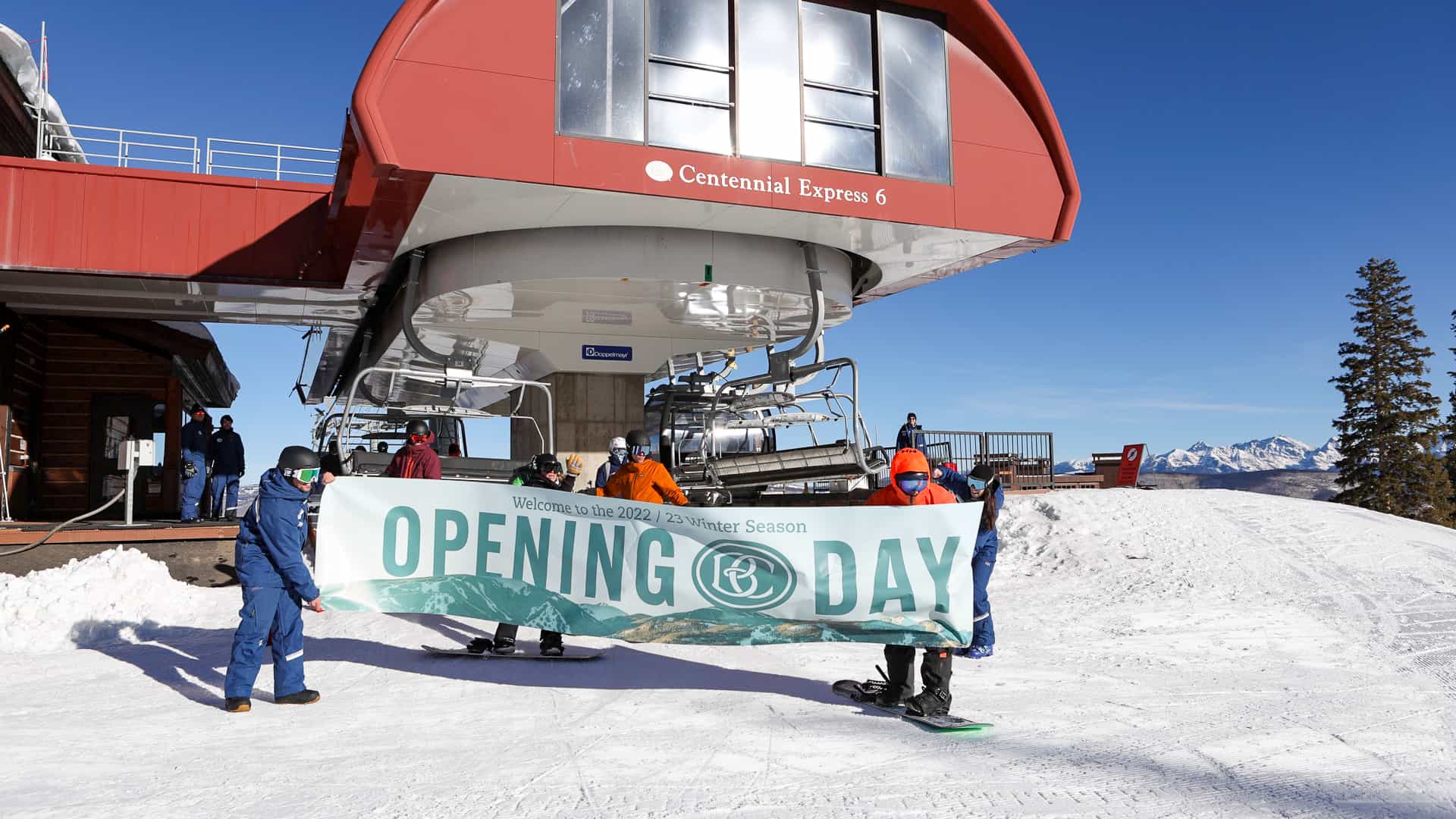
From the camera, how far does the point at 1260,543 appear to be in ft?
45.8

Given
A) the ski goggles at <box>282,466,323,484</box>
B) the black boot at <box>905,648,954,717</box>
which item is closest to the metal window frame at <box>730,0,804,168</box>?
the ski goggles at <box>282,466,323,484</box>

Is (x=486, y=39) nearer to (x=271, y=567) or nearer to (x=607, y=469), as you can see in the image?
(x=607, y=469)

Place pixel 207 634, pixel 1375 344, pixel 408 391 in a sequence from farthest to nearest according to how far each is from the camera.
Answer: pixel 1375 344 → pixel 408 391 → pixel 207 634

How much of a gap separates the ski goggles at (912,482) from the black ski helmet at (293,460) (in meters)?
3.85

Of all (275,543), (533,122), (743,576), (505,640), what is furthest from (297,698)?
(533,122)

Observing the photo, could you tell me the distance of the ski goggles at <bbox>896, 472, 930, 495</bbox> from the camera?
20.7ft

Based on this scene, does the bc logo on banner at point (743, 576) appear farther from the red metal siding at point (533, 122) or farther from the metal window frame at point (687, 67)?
the metal window frame at point (687, 67)

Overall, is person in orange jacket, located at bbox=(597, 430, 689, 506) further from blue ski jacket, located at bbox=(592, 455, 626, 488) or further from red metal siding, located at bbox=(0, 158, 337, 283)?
red metal siding, located at bbox=(0, 158, 337, 283)

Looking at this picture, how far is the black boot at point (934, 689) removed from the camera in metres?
5.92

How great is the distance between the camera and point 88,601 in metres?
9.03

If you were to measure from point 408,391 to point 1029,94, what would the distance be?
47.6 ft

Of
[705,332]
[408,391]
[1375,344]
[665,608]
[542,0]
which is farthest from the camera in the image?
[1375,344]

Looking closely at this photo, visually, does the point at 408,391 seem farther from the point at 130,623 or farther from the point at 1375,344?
the point at 1375,344

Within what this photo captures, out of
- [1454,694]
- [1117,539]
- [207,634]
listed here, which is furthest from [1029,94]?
[207,634]
